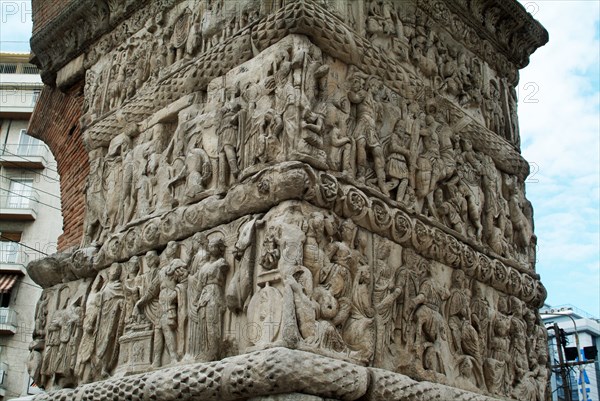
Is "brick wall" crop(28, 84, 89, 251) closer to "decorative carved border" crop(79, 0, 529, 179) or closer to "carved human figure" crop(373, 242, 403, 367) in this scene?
"decorative carved border" crop(79, 0, 529, 179)

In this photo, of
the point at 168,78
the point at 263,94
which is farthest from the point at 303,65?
the point at 168,78

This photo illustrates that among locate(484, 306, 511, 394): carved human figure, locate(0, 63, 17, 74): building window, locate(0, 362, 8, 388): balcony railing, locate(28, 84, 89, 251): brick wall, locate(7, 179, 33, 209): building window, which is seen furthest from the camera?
locate(0, 63, 17, 74): building window

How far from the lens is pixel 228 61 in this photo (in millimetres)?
6242

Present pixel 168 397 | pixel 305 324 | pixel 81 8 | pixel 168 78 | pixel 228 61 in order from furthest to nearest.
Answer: pixel 81 8, pixel 168 78, pixel 228 61, pixel 168 397, pixel 305 324

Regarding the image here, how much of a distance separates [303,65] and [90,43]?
3.76 metres

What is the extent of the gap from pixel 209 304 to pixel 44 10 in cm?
552

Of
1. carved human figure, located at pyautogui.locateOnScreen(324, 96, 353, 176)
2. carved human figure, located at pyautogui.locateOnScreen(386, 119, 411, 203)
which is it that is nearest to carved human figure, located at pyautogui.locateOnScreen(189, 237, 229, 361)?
carved human figure, located at pyautogui.locateOnScreen(324, 96, 353, 176)

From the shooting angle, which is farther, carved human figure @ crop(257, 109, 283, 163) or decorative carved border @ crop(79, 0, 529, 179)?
decorative carved border @ crop(79, 0, 529, 179)

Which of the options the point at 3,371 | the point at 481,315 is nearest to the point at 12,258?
the point at 3,371

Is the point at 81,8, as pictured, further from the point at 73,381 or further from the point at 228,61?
the point at 73,381

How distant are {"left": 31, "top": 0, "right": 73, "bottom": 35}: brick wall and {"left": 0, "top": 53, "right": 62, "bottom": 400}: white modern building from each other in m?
12.7

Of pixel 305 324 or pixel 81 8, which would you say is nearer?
pixel 305 324

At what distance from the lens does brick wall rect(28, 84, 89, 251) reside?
326 inches

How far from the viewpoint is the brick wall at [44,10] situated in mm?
8961
